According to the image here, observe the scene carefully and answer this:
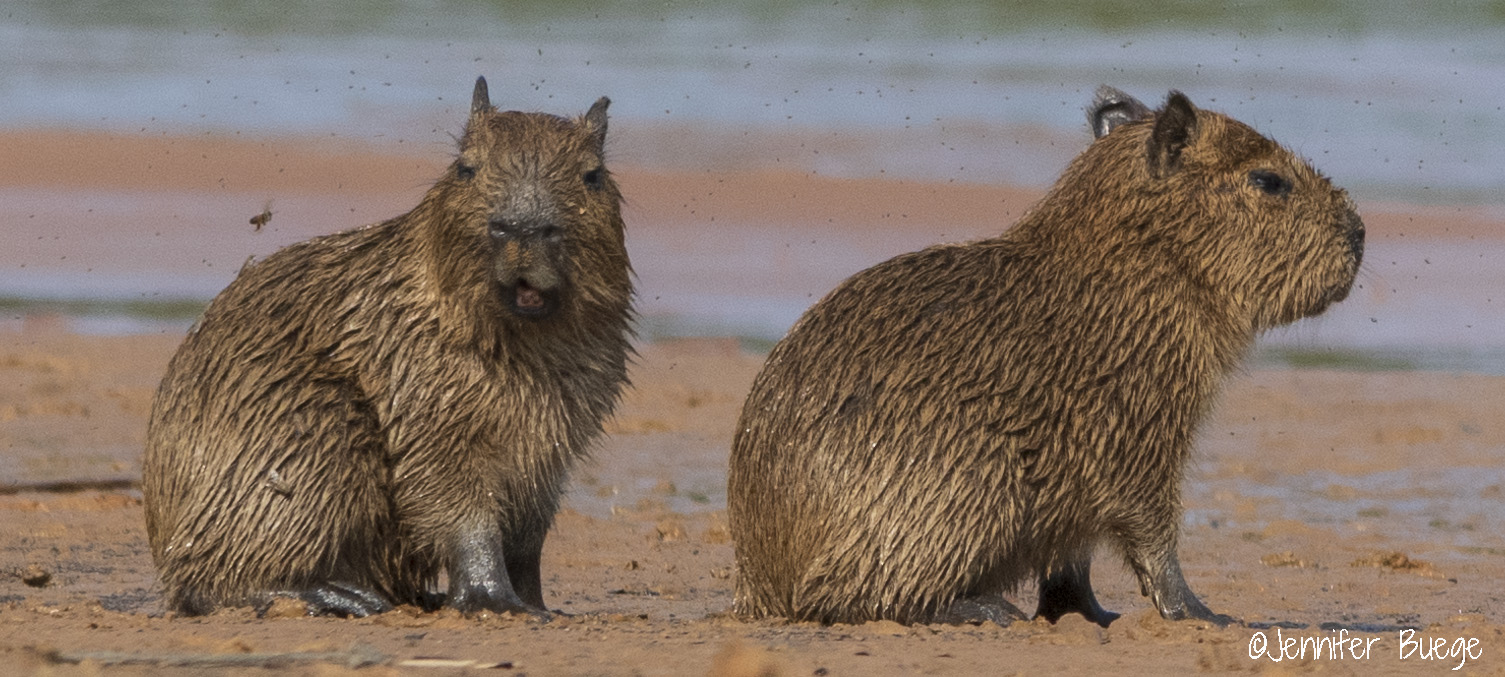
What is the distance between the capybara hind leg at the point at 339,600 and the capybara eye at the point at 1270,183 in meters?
3.07

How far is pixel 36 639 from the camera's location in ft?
19.9

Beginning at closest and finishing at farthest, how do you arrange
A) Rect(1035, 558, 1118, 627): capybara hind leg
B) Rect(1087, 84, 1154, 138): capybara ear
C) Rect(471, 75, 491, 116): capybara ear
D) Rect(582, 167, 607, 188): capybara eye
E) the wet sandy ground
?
the wet sandy ground → Rect(582, 167, 607, 188): capybara eye → Rect(1035, 558, 1118, 627): capybara hind leg → Rect(471, 75, 491, 116): capybara ear → Rect(1087, 84, 1154, 138): capybara ear

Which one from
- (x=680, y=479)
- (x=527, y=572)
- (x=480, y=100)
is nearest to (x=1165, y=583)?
(x=527, y=572)

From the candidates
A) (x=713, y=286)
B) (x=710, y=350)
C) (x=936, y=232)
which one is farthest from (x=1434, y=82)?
(x=710, y=350)

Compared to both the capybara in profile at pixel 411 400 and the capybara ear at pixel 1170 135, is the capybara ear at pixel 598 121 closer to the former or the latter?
the capybara in profile at pixel 411 400

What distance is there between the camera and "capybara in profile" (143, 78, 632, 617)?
671cm

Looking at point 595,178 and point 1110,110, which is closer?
point 595,178

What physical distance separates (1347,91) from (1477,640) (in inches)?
621

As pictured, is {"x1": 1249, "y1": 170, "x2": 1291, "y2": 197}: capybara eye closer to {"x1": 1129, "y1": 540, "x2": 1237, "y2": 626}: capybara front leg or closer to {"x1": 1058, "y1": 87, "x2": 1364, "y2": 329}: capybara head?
{"x1": 1058, "y1": 87, "x2": 1364, "y2": 329}: capybara head

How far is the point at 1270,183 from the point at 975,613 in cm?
176

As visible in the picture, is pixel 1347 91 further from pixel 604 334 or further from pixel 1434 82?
pixel 604 334

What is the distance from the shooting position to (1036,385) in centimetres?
654

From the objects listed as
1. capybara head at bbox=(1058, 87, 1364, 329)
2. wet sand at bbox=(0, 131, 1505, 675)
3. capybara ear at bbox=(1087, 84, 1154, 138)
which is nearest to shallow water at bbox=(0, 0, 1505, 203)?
wet sand at bbox=(0, 131, 1505, 675)

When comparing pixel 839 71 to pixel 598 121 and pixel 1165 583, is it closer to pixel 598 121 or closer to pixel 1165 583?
pixel 598 121
